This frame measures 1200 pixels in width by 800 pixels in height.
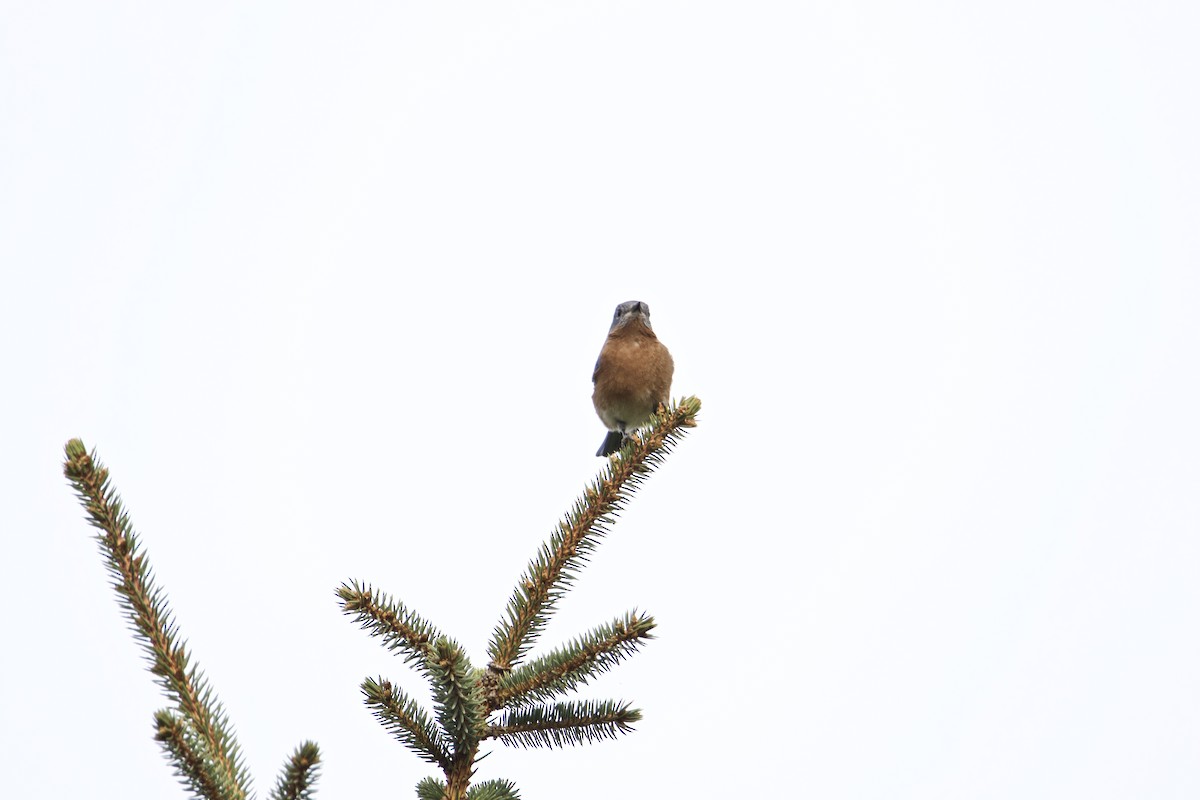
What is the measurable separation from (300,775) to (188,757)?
343mm

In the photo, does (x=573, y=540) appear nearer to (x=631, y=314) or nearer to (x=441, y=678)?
(x=441, y=678)

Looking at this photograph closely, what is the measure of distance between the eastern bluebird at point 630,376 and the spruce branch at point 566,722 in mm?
5540

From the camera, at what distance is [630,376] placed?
9211 mm

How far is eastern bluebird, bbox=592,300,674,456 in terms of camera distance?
30.2 feet

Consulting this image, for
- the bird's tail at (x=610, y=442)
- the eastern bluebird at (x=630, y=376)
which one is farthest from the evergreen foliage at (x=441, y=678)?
the bird's tail at (x=610, y=442)

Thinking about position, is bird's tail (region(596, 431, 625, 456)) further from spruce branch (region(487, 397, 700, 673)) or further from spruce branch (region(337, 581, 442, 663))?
spruce branch (region(337, 581, 442, 663))

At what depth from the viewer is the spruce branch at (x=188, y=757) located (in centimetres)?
255

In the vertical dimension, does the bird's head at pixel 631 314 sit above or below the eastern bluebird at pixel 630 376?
above

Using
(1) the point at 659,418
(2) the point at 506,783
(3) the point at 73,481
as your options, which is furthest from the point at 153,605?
(1) the point at 659,418

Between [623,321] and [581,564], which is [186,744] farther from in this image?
[623,321]

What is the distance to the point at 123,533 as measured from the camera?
307cm

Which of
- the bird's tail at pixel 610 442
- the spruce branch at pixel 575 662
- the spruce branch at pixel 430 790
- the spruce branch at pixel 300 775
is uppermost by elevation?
the bird's tail at pixel 610 442

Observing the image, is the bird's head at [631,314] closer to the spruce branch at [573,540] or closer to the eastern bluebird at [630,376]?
the eastern bluebird at [630,376]

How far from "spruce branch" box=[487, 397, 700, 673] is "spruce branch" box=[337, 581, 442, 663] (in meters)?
0.25
